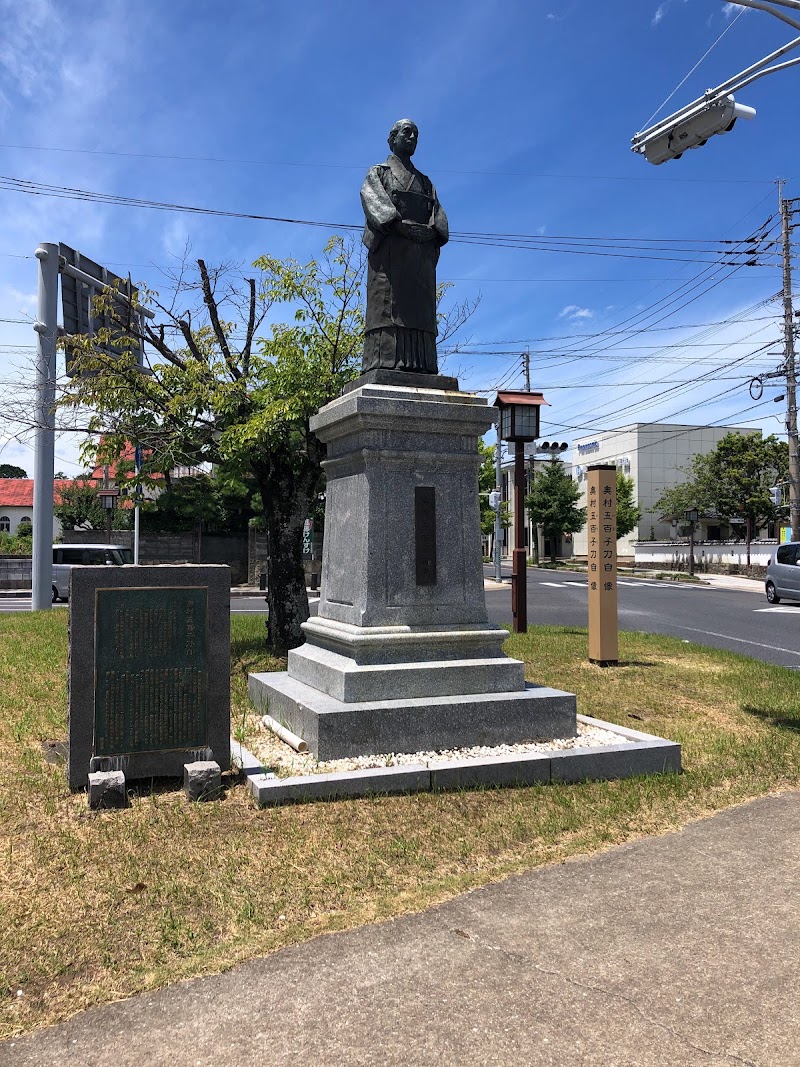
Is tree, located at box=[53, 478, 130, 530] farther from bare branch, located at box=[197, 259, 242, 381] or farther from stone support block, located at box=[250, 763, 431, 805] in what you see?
stone support block, located at box=[250, 763, 431, 805]

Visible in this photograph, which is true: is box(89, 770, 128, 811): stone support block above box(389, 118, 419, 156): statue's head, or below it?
below

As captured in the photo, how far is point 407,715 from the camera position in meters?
5.50

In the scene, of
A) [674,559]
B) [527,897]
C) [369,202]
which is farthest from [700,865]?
[674,559]

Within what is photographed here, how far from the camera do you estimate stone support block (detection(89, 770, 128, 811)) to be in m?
4.51

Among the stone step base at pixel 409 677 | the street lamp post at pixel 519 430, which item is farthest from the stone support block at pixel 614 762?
the street lamp post at pixel 519 430

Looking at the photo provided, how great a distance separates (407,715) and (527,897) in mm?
2069

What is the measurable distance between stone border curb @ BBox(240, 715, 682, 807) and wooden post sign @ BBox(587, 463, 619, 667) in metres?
4.59

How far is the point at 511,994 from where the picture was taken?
9.05 ft

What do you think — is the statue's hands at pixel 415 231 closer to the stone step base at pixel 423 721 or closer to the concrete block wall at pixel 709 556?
the stone step base at pixel 423 721

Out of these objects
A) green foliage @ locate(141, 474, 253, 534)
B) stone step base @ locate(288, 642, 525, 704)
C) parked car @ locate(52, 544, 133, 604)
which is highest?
green foliage @ locate(141, 474, 253, 534)

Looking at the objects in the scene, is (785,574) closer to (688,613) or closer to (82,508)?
(688,613)

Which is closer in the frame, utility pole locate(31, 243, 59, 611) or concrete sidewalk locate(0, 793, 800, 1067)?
concrete sidewalk locate(0, 793, 800, 1067)

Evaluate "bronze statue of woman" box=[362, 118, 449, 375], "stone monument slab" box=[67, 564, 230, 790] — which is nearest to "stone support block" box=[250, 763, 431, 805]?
"stone monument slab" box=[67, 564, 230, 790]

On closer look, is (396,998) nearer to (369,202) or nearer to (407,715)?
(407,715)
